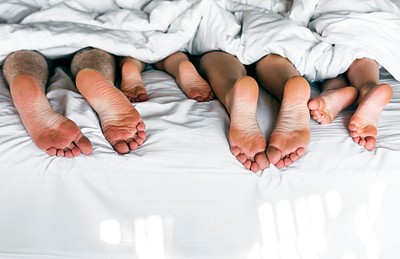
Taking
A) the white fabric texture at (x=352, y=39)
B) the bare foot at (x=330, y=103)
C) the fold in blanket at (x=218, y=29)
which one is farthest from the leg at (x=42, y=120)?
the white fabric texture at (x=352, y=39)

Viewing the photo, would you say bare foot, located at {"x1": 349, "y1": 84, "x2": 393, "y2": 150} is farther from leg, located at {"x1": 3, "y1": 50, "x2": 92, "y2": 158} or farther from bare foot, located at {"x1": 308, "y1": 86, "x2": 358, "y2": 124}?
leg, located at {"x1": 3, "y1": 50, "x2": 92, "y2": 158}

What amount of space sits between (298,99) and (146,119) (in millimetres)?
345

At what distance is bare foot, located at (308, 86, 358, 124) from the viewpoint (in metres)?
1.19

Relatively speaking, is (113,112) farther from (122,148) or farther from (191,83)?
(191,83)

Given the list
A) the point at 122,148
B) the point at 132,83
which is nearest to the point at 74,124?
the point at 122,148

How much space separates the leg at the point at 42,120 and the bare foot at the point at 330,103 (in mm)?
513

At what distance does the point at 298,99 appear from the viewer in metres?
1.16

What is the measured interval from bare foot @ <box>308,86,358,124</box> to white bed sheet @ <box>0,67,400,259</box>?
0.07 meters

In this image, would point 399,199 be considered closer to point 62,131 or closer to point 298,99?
point 298,99

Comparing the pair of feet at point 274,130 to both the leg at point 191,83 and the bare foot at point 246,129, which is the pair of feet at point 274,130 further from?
the leg at point 191,83

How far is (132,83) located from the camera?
130cm

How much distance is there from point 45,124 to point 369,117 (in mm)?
706

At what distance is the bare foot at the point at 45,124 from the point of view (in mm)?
1062

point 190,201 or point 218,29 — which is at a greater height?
point 218,29
